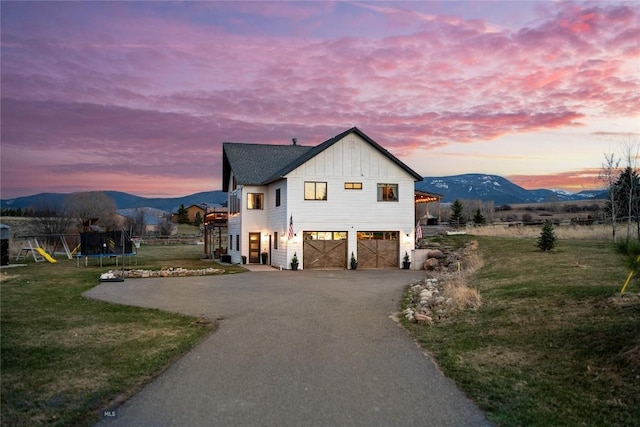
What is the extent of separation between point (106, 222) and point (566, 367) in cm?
6545

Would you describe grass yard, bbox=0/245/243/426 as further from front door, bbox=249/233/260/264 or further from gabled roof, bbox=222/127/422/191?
front door, bbox=249/233/260/264

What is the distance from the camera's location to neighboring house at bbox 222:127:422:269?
28141 millimetres

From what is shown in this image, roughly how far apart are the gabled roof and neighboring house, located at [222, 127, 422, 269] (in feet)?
0.47

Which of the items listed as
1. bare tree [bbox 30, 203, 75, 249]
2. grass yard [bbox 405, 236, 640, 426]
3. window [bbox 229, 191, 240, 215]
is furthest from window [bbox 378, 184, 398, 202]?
bare tree [bbox 30, 203, 75, 249]

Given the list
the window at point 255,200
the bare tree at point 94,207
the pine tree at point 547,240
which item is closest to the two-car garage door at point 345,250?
the window at point 255,200

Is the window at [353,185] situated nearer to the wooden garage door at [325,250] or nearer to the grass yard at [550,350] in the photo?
the wooden garage door at [325,250]

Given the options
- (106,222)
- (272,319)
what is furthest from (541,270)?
(106,222)

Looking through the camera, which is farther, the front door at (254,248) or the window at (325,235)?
the front door at (254,248)

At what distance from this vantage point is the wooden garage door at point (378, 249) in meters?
29.1

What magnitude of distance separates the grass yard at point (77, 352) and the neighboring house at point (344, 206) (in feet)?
47.6

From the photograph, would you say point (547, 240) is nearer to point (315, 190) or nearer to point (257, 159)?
point (315, 190)

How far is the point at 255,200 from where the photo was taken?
1284 inches

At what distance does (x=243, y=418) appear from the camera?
580 centimetres

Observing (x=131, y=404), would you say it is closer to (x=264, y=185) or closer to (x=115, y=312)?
(x=115, y=312)
